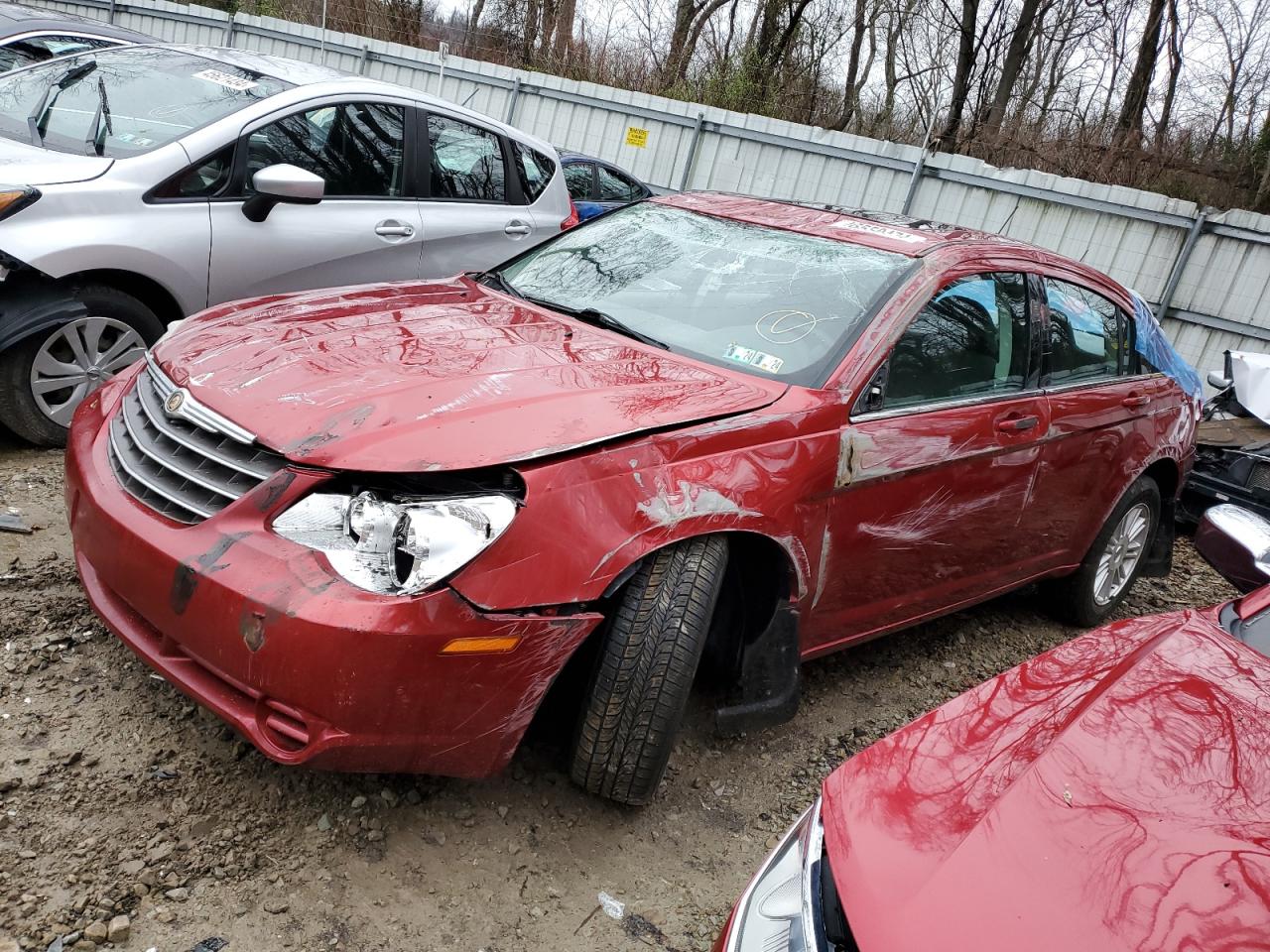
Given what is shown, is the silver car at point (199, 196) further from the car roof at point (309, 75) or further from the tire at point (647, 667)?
the tire at point (647, 667)

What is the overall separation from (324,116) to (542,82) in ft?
34.0

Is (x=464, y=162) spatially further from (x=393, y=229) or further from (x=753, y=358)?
(x=753, y=358)

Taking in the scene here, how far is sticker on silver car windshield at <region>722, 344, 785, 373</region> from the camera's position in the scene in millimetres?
3082

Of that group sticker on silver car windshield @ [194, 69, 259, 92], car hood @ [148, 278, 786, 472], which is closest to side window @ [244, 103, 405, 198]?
sticker on silver car windshield @ [194, 69, 259, 92]

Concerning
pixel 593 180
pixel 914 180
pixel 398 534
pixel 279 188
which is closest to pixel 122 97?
pixel 279 188

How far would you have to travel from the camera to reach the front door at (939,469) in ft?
10.2

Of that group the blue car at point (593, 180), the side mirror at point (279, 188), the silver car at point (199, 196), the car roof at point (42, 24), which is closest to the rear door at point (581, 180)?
the blue car at point (593, 180)

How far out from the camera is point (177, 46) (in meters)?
5.35

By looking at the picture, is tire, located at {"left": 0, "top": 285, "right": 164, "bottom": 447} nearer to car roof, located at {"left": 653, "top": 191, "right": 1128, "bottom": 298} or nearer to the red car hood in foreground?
car roof, located at {"left": 653, "top": 191, "right": 1128, "bottom": 298}

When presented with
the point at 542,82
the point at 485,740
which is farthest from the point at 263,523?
the point at 542,82

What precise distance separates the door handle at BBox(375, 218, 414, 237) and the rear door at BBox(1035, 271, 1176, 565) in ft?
9.79

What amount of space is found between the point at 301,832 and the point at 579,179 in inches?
312

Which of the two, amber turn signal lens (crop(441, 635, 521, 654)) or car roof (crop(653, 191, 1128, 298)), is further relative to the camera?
car roof (crop(653, 191, 1128, 298))

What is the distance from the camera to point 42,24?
736cm
